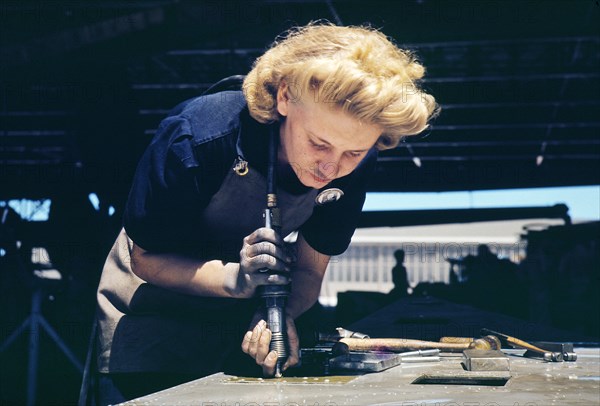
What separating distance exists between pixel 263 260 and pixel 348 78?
531 millimetres

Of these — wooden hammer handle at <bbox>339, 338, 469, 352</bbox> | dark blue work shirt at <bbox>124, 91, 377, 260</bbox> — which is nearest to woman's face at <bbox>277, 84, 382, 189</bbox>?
dark blue work shirt at <bbox>124, 91, 377, 260</bbox>

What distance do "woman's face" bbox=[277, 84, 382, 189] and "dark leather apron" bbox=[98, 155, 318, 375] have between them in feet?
0.76

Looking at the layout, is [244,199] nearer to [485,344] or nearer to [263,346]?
[263,346]

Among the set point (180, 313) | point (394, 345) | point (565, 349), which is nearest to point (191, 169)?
point (180, 313)

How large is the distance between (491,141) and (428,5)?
545 centimetres

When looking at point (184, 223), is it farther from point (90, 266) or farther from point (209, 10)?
point (90, 266)

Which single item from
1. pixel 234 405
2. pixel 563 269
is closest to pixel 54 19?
pixel 234 405

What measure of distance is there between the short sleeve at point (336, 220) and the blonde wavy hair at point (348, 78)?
23 cm

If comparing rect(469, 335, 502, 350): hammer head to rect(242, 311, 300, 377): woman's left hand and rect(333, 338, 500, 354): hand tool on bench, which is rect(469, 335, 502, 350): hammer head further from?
rect(242, 311, 300, 377): woman's left hand

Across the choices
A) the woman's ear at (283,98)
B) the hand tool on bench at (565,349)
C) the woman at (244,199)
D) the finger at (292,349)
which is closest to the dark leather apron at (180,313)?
the woman at (244,199)

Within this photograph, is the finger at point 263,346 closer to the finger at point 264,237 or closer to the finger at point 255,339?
the finger at point 255,339

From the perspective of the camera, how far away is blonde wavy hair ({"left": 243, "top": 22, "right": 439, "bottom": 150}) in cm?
184

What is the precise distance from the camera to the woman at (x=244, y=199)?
1.91m

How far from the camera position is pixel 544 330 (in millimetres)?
3967
